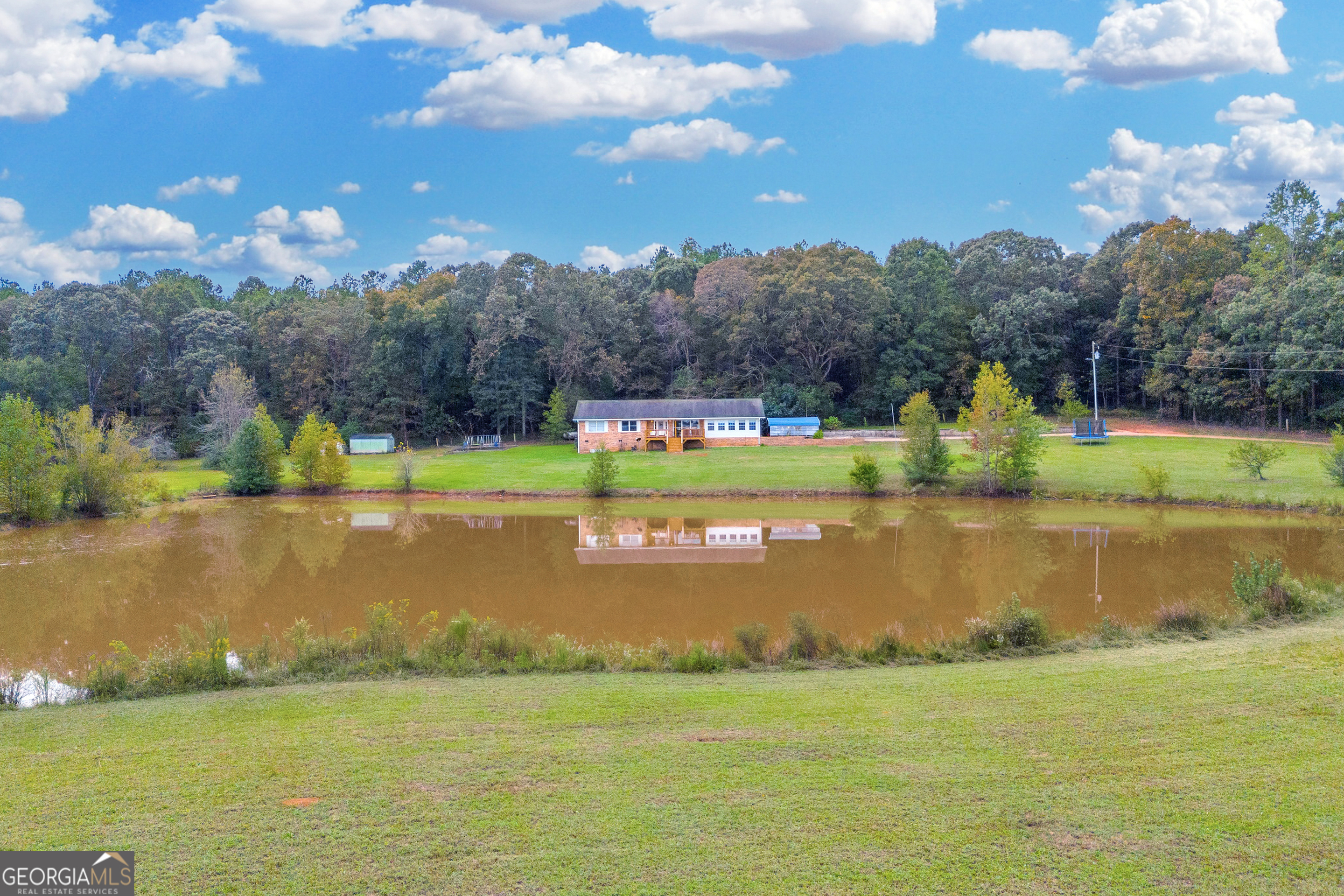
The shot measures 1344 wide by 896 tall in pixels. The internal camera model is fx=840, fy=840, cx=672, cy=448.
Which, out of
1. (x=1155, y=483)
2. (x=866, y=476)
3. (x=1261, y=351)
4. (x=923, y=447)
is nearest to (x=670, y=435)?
(x=866, y=476)

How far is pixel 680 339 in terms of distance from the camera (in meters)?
63.0

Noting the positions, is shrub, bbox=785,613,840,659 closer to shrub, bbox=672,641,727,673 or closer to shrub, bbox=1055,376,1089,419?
shrub, bbox=672,641,727,673

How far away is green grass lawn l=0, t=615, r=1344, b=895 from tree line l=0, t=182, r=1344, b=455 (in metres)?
48.4

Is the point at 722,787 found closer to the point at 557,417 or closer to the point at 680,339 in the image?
the point at 557,417

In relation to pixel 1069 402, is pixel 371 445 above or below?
below

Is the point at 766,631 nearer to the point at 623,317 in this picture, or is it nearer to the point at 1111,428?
the point at 1111,428

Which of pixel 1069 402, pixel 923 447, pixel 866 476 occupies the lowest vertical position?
pixel 866 476

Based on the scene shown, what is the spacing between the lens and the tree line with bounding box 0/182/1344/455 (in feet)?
181

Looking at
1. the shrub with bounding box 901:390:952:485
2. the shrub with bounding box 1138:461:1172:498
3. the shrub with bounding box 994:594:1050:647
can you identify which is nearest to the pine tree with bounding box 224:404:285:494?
the shrub with bounding box 901:390:952:485

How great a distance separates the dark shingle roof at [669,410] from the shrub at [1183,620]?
38.6m

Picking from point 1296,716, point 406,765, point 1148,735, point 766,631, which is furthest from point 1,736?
point 1296,716
